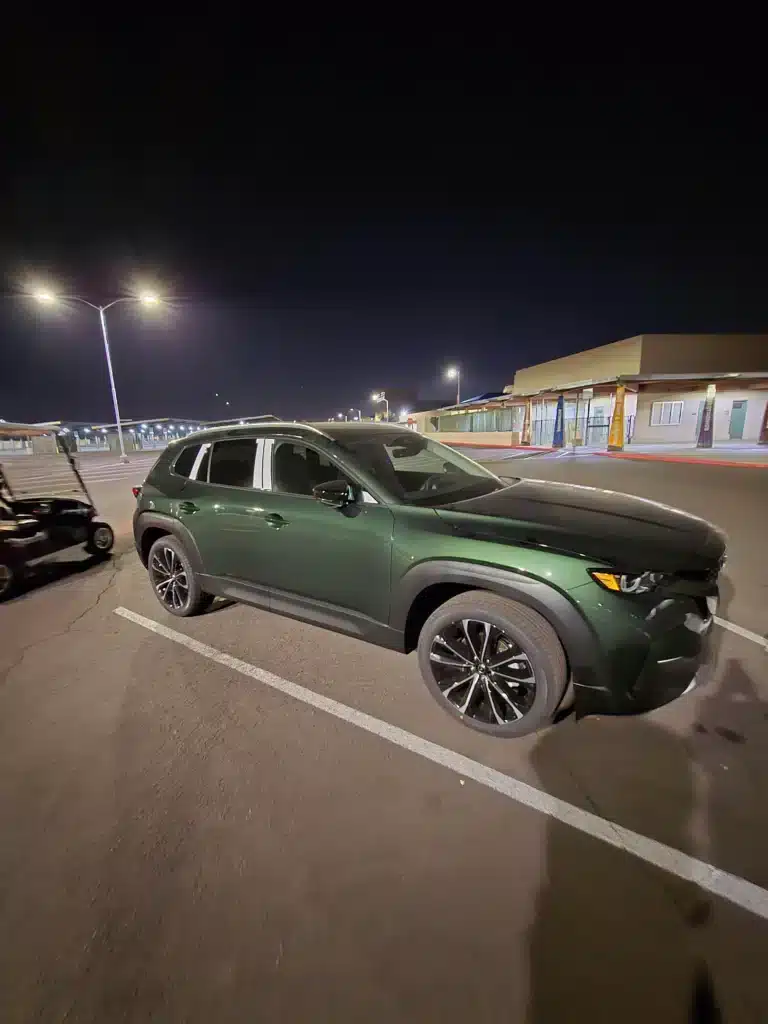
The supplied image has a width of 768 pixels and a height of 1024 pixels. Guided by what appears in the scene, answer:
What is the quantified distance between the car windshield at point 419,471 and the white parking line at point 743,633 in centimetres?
221

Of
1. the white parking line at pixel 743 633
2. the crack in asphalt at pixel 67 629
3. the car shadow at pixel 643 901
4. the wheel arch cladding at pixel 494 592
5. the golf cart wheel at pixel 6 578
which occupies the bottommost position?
the crack in asphalt at pixel 67 629

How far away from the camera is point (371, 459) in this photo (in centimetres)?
321

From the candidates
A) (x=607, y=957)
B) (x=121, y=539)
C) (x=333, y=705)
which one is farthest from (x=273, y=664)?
(x=121, y=539)

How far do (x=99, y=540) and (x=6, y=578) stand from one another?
1.43 metres

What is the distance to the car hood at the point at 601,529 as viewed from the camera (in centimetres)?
230

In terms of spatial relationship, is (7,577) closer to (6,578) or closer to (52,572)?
(6,578)

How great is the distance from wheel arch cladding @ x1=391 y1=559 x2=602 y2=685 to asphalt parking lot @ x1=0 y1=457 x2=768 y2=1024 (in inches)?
20.4

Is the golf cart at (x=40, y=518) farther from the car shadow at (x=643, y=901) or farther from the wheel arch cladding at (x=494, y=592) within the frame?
the car shadow at (x=643, y=901)

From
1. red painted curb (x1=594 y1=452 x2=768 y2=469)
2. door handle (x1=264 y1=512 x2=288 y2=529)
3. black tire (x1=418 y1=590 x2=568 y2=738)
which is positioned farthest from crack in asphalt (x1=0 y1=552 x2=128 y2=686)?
red painted curb (x1=594 y1=452 x2=768 y2=469)

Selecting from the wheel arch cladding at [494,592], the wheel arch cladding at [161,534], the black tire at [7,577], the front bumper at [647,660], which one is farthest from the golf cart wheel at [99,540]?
the front bumper at [647,660]

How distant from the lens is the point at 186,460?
4.13 meters

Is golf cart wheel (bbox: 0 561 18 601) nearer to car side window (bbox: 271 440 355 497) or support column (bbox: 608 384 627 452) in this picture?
car side window (bbox: 271 440 355 497)

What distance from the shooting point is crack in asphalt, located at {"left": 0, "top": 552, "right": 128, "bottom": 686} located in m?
3.32

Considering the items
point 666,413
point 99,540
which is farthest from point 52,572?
point 666,413
